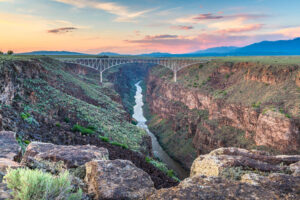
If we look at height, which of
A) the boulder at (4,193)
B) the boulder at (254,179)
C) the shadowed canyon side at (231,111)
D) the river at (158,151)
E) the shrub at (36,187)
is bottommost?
the river at (158,151)

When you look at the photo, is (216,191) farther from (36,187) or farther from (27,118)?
(27,118)

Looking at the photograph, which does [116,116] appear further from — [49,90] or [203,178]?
[203,178]

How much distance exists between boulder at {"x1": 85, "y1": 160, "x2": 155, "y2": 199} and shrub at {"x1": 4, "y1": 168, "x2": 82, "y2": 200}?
3.97ft

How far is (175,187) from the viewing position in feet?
16.9

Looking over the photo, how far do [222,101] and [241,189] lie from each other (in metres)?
51.5

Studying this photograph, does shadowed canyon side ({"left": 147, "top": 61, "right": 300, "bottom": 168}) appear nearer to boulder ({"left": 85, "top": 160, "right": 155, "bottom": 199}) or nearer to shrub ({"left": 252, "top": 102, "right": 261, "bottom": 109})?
shrub ({"left": 252, "top": 102, "right": 261, "bottom": 109})

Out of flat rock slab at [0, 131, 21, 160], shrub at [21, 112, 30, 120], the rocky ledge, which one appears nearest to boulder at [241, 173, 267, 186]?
the rocky ledge

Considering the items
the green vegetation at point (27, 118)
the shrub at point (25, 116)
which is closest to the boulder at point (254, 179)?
the green vegetation at point (27, 118)

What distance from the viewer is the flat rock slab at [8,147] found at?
8677mm

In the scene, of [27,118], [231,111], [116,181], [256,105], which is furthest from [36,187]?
[231,111]

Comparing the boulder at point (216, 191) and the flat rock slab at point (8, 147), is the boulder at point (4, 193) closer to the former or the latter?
the boulder at point (216, 191)

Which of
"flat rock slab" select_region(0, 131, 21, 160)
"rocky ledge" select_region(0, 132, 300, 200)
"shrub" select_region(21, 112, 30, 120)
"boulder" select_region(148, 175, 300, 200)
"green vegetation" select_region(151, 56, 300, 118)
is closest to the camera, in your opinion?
Result: "boulder" select_region(148, 175, 300, 200)

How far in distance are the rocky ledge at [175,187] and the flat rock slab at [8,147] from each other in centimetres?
4

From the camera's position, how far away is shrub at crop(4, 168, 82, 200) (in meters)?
4.30
